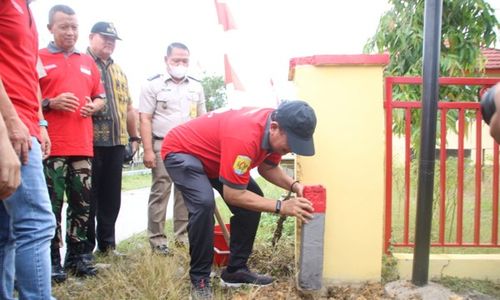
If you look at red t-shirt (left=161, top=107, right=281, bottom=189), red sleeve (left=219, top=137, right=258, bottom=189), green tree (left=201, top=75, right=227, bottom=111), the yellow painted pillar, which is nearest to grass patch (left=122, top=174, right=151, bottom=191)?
red t-shirt (left=161, top=107, right=281, bottom=189)

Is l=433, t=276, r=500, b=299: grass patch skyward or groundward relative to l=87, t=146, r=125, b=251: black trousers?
groundward

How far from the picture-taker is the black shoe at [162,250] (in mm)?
3391

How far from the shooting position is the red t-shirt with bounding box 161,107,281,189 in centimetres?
242

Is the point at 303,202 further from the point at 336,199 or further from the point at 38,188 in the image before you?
the point at 38,188

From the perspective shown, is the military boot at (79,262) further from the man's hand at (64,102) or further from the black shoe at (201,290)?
the man's hand at (64,102)

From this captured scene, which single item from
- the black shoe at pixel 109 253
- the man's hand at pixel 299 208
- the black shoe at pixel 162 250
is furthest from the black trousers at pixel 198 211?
the black shoe at pixel 109 253

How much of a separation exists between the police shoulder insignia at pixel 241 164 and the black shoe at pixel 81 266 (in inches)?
53.1

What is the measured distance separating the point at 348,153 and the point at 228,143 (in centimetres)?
80

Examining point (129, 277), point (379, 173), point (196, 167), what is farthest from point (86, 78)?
point (379, 173)

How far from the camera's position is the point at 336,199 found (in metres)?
2.79

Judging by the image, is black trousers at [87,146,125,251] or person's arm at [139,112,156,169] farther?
person's arm at [139,112,156,169]

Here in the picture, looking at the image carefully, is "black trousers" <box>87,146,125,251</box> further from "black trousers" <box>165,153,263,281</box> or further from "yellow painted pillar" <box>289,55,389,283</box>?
"yellow painted pillar" <box>289,55,389,283</box>

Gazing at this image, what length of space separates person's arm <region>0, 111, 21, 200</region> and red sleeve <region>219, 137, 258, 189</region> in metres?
1.13

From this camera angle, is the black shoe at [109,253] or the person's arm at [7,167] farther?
the black shoe at [109,253]
